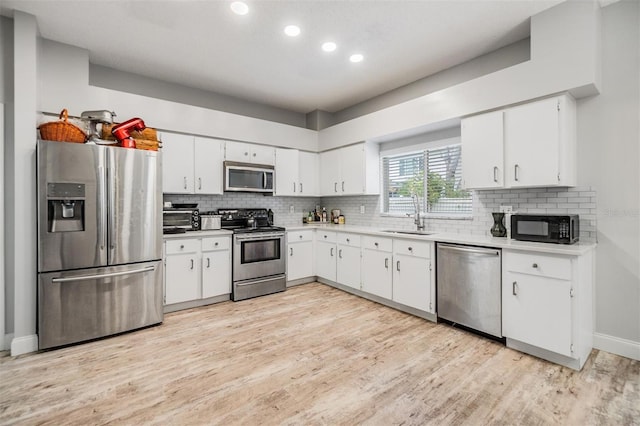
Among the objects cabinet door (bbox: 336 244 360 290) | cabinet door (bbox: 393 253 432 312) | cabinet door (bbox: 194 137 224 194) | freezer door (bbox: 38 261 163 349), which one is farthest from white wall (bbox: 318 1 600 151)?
freezer door (bbox: 38 261 163 349)

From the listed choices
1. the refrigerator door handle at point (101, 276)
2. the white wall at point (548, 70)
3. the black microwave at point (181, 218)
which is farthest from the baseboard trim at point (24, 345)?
the white wall at point (548, 70)

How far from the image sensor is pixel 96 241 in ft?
9.62

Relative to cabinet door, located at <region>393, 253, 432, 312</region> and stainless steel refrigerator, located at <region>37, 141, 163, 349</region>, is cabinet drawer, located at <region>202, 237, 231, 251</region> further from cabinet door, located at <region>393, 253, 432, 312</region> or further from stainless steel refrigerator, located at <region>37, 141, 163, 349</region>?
cabinet door, located at <region>393, 253, 432, 312</region>

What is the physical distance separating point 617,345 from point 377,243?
239cm

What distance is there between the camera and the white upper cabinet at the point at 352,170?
4734 mm

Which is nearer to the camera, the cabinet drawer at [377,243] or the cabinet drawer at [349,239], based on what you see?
the cabinet drawer at [377,243]

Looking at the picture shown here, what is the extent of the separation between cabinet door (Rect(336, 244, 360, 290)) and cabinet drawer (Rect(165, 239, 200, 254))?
2012 mm

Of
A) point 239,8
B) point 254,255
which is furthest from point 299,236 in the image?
point 239,8

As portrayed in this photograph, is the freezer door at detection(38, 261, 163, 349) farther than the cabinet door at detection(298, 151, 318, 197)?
No

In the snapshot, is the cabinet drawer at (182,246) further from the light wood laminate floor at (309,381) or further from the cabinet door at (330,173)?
the cabinet door at (330,173)

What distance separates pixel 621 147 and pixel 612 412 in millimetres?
2125

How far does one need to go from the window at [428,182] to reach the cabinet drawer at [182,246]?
2.89m

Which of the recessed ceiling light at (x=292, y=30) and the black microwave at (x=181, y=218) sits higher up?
the recessed ceiling light at (x=292, y=30)

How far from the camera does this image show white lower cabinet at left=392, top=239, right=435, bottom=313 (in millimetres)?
3361
